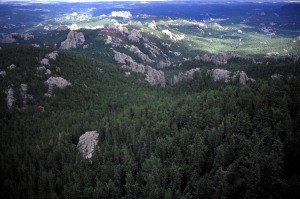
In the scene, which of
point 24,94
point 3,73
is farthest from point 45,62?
point 24,94

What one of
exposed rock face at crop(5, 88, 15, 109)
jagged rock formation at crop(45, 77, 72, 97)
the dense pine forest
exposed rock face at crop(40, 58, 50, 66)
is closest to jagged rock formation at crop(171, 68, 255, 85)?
the dense pine forest

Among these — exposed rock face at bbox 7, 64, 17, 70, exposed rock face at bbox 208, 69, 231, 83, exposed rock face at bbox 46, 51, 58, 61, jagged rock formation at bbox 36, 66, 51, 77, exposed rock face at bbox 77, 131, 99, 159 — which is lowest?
exposed rock face at bbox 77, 131, 99, 159

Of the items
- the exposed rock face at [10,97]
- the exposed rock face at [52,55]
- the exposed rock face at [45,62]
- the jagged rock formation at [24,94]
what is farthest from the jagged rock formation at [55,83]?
the exposed rock face at [52,55]

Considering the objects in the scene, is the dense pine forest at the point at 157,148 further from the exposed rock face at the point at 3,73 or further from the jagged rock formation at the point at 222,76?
the jagged rock formation at the point at 222,76

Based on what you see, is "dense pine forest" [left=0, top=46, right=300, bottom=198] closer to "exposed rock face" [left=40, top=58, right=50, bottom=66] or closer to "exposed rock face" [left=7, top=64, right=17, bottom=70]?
"exposed rock face" [left=7, top=64, right=17, bottom=70]

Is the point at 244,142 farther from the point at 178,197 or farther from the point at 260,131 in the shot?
the point at 178,197

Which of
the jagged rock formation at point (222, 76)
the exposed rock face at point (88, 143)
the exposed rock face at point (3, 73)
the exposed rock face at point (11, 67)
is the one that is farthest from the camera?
the jagged rock formation at point (222, 76)

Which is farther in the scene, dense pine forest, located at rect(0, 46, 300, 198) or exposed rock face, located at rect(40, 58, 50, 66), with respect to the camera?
exposed rock face, located at rect(40, 58, 50, 66)
